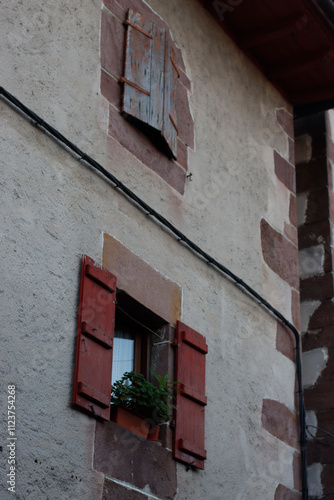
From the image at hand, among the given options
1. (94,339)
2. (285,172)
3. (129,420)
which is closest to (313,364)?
(285,172)

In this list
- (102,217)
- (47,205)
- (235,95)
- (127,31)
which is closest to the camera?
(47,205)

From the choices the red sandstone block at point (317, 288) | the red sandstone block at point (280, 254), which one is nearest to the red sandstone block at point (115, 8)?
the red sandstone block at point (280, 254)

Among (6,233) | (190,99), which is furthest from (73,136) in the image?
(190,99)

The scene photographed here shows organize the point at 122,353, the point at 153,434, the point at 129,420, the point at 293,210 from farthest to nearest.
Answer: the point at 293,210, the point at 122,353, the point at 153,434, the point at 129,420

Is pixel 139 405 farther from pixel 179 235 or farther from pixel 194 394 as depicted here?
pixel 179 235

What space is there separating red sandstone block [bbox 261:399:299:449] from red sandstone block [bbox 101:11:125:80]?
7.44 ft

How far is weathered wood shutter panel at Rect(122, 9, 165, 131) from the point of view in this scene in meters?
5.55

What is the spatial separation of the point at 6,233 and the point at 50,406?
83 cm

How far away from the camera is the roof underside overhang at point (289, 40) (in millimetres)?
6762

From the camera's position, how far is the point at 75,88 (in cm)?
520

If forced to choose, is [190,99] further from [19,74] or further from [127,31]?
[19,74]

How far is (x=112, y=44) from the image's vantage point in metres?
5.61

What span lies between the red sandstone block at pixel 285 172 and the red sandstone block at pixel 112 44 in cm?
182

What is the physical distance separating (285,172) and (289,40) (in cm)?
101
